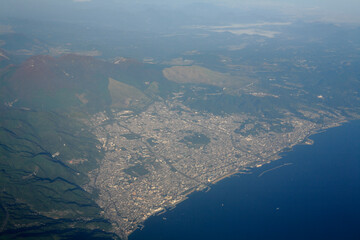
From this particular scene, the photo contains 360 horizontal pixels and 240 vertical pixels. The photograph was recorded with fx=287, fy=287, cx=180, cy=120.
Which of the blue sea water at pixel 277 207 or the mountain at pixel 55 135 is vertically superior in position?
the mountain at pixel 55 135

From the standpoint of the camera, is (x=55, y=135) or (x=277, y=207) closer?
(x=277, y=207)

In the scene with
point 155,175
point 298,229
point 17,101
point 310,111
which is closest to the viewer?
point 298,229

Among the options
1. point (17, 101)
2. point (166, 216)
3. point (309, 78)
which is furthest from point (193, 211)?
point (309, 78)

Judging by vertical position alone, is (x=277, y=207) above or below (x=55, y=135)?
below

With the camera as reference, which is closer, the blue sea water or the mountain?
the mountain

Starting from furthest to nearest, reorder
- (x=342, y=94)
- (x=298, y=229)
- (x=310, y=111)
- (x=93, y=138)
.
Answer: (x=342, y=94), (x=310, y=111), (x=93, y=138), (x=298, y=229)

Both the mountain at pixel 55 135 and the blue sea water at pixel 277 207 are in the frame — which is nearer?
the mountain at pixel 55 135

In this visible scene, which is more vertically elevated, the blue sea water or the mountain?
the mountain

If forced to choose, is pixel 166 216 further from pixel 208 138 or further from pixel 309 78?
pixel 309 78
